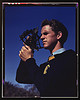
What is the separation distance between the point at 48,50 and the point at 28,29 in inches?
22.9

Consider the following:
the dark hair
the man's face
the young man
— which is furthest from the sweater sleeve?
the dark hair

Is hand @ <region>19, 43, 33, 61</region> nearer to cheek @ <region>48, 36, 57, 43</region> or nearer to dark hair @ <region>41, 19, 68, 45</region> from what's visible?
cheek @ <region>48, 36, 57, 43</region>

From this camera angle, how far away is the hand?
9.97ft

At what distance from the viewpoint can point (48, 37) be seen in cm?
300

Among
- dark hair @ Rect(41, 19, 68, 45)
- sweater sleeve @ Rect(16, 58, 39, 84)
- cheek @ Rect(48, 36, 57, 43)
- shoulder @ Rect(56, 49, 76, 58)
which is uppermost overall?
dark hair @ Rect(41, 19, 68, 45)

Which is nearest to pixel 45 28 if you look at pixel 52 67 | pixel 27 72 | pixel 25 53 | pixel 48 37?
pixel 48 37

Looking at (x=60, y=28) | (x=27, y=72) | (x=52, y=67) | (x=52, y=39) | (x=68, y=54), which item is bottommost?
(x=27, y=72)

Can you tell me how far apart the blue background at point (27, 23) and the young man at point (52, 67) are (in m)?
0.08

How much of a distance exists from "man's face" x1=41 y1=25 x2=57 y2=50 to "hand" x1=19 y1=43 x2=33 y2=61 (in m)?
0.34

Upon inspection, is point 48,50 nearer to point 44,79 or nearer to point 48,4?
point 44,79

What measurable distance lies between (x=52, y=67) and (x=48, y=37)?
60 cm

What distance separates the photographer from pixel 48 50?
301 cm

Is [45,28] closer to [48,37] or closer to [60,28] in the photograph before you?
[48,37]

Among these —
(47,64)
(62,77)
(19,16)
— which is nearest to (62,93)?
(62,77)
